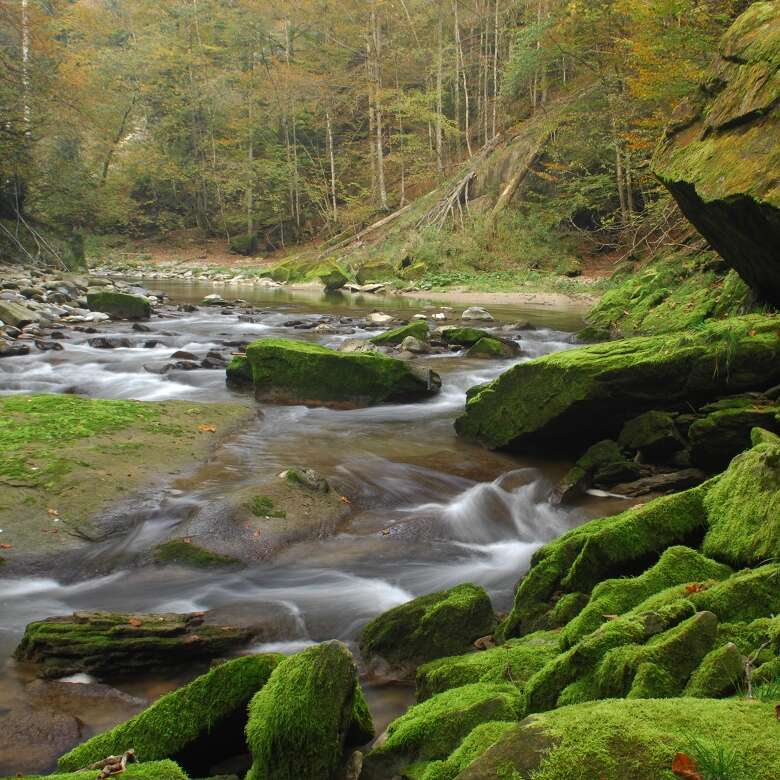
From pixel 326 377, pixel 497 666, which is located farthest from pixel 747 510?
pixel 326 377

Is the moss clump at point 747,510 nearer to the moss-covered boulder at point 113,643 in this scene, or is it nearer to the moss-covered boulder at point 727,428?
the moss-covered boulder at point 727,428

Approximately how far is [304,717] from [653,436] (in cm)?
511

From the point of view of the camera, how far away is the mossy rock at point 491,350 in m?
13.3

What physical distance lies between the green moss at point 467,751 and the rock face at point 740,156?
531cm

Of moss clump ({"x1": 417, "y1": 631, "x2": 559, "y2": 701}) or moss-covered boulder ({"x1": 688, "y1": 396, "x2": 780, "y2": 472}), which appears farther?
moss-covered boulder ({"x1": 688, "y1": 396, "x2": 780, "y2": 472})

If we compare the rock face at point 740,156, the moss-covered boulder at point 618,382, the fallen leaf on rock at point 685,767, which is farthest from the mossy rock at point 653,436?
the fallen leaf on rock at point 685,767

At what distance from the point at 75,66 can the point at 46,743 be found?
28.8 meters

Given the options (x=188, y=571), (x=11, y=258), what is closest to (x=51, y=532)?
(x=188, y=571)

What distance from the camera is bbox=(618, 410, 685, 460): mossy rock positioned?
6844 millimetres

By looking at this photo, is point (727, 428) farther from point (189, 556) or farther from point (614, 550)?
point (189, 556)

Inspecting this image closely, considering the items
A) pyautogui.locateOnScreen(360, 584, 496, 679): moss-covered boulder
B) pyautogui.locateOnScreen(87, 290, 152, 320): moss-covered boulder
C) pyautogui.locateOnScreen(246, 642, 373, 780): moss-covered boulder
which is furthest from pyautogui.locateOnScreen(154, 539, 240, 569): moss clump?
pyautogui.locateOnScreen(87, 290, 152, 320): moss-covered boulder

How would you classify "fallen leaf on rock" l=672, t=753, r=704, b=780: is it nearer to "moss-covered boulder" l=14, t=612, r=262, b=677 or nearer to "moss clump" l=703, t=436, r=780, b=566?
"moss clump" l=703, t=436, r=780, b=566

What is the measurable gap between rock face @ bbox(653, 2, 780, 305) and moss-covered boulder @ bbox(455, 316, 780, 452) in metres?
0.83

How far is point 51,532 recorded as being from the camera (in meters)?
5.54
